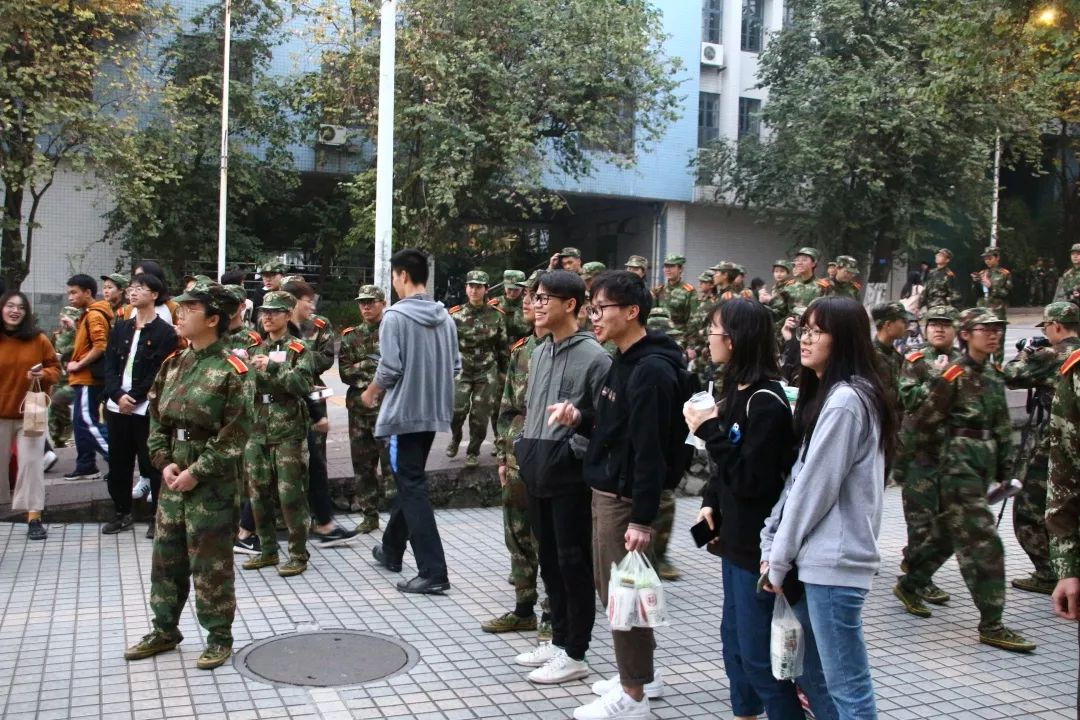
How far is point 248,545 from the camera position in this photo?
7230 mm

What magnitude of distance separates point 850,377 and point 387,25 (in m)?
9.49

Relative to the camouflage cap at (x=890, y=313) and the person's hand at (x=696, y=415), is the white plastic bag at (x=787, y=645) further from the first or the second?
the camouflage cap at (x=890, y=313)

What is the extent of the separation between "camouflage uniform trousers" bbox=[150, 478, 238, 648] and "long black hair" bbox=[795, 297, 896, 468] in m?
3.00

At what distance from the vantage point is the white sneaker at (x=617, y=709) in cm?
426

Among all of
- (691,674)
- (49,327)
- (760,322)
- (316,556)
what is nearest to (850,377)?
(760,322)

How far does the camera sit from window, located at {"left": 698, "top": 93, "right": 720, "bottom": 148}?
27.9 meters

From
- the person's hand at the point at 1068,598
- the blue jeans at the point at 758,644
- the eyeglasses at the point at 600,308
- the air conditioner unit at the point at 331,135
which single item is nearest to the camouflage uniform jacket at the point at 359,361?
the eyeglasses at the point at 600,308

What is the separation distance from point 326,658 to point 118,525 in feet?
10.8

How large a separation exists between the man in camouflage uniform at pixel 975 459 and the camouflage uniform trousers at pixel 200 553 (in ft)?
13.2

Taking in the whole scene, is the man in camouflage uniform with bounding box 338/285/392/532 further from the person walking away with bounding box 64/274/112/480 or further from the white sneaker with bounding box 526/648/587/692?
the white sneaker with bounding box 526/648/587/692

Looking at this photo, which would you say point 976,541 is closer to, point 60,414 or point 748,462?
point 748,462

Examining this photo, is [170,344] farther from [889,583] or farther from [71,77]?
[71,77]

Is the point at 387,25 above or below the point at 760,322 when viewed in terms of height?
above

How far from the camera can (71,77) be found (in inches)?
719
